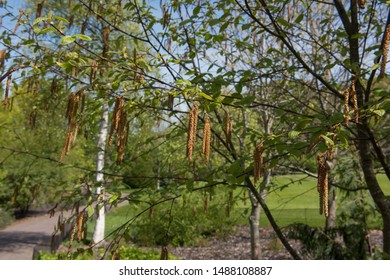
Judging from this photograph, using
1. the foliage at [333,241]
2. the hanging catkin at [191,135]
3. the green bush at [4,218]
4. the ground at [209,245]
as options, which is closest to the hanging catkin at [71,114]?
the hanging catkin at [191,135]

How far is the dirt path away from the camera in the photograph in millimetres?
9545

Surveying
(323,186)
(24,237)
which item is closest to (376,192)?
(323,186)

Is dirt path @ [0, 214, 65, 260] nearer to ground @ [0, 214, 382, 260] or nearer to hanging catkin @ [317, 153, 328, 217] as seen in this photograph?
ground @ [0, 214, 382, 260]

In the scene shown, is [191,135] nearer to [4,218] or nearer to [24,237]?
[24,237]

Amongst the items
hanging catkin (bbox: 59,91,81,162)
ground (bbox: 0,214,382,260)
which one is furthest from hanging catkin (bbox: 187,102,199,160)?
ground (bbox: 0,214,382,260)

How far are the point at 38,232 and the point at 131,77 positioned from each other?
12671 mm

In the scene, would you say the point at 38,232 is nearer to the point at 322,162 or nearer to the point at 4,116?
the point at 4,116

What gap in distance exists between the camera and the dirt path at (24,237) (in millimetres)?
9545

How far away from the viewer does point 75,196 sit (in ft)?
9.86

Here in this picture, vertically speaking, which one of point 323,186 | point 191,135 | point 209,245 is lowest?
point 209,245

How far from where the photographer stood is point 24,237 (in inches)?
489

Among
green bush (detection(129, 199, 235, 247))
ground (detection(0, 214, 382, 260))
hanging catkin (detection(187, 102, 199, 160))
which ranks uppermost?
hanging catkin (detection(187, 102, 199, 160))

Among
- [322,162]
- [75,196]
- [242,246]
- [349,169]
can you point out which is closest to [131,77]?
[75,196]

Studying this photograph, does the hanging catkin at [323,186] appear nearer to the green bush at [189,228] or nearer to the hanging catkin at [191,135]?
the hanging catkin at [191,135]
